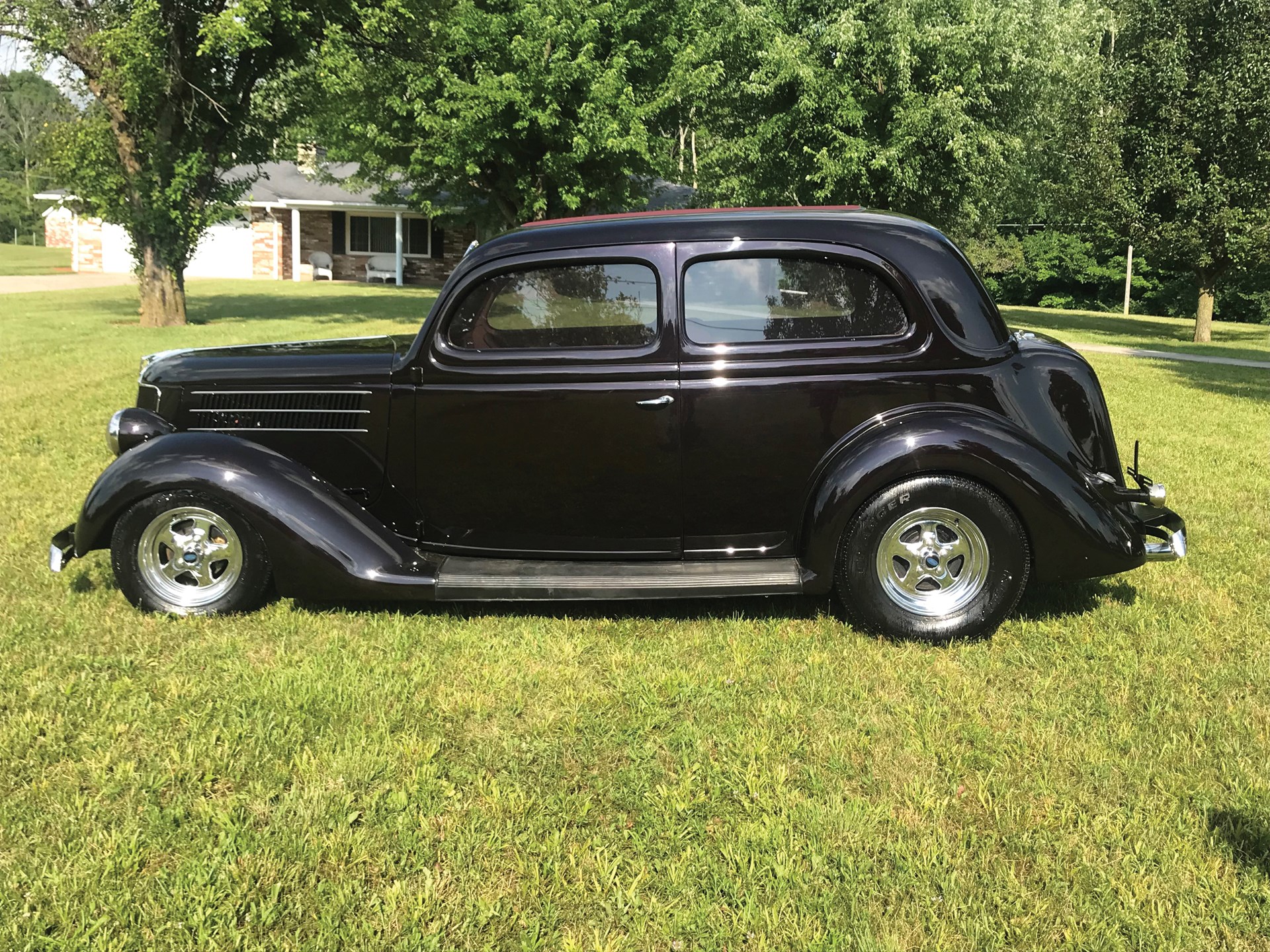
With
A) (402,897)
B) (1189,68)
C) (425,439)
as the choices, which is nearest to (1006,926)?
(402,897)

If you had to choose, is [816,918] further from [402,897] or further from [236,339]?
[236,339]

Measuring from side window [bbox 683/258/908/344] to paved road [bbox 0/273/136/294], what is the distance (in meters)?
25.4

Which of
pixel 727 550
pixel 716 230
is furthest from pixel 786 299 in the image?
pixel 727 550

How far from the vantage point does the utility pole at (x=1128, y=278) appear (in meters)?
31.2

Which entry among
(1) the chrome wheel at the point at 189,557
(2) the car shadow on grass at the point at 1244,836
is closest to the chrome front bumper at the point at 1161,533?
(2) the car shadow on grass at the point at 1244,836

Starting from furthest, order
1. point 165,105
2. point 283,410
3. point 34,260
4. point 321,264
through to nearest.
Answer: point 34,260 → point 321,264 → point 165,105 → point 283,410

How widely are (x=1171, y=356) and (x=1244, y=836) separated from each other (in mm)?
16020

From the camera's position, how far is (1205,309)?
2022 cm

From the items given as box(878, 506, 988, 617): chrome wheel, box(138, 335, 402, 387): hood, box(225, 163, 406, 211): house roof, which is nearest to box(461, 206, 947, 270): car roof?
box(138, 335, 402, 387): hood

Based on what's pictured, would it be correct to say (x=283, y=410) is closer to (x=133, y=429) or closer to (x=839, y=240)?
(x=133, y=429)

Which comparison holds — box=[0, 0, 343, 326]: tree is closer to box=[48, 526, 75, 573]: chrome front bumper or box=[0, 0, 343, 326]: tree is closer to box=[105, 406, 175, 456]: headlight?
box=[105, 406, 175, 456]: headlight

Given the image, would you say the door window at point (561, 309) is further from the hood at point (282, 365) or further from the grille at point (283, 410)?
the grille at point (283, 410)

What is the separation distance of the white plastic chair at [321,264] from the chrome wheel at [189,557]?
3246cm

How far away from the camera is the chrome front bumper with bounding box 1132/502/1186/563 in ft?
13.4
